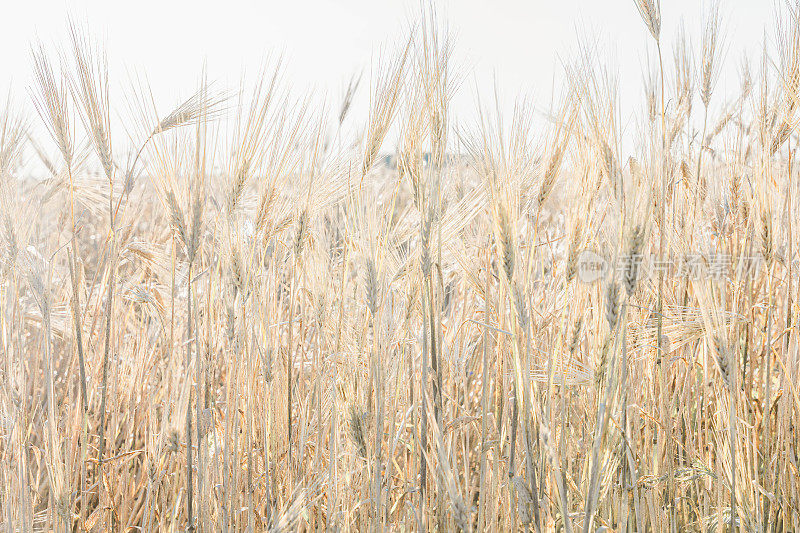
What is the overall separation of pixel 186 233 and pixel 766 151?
1.12 meters

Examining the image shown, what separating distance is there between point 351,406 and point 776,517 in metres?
1.01

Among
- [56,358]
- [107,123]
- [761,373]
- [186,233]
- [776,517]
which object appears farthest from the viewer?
[56,358]

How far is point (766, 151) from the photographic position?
47.7 inches

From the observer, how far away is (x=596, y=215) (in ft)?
3.83

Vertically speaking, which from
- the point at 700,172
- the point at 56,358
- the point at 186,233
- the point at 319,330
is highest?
the point at 700,172

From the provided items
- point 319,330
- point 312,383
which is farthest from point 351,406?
point 312,383

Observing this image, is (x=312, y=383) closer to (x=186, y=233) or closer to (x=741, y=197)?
(x=186, y=233)

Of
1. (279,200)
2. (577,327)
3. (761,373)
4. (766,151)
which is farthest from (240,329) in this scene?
(761,373)

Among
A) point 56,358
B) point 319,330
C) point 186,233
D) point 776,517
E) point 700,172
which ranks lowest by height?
point 776,517

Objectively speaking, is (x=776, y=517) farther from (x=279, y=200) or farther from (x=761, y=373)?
(x=279, y=200)

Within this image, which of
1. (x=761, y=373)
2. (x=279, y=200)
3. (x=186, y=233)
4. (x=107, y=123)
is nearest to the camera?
(x=186, y=233)

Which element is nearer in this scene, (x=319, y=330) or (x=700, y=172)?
(x=319, y=330)

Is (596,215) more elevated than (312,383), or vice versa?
(596,215)

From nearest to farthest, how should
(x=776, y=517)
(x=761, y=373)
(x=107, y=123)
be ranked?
(x=107, y=123) → (x=776, y=517) → (x=761, y=373)
